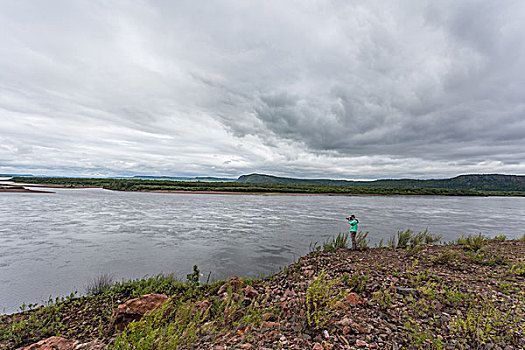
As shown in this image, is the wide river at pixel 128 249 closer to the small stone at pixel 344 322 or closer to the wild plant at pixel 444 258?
the wild plant at pixel 444 258

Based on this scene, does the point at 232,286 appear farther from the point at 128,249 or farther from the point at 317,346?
the point at 128,249

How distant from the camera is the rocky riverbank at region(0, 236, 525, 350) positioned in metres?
4.23

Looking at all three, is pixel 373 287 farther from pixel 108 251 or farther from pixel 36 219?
pixel 36 219

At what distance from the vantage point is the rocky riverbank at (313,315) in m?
4.23

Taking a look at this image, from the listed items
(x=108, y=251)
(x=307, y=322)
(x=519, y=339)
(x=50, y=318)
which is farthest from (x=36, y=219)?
(x=519, y=339)

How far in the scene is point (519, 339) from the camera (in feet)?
13.3

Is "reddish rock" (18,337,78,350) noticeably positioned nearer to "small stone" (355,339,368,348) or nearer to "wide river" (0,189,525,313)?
"wide river" (0,189,525,313)

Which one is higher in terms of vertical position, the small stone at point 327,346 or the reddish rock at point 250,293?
the small stone at point 327,346

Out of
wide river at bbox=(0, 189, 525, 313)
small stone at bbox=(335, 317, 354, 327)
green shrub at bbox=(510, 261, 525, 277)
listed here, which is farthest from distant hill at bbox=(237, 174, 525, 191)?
small stone at bbox=(335, 317, 354, 327)

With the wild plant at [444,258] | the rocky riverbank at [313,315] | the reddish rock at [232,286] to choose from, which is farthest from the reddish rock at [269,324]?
the wild plant at [444,258]

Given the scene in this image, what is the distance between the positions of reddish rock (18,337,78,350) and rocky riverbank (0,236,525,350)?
0.11 feet

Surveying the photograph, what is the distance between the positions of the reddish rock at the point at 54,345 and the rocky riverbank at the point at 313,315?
0.11 ft

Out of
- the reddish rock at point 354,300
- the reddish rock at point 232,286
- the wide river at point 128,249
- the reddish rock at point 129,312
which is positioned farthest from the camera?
the wide river at point 128,249

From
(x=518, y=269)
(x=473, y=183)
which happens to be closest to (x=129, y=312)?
(x=518, y=269)
